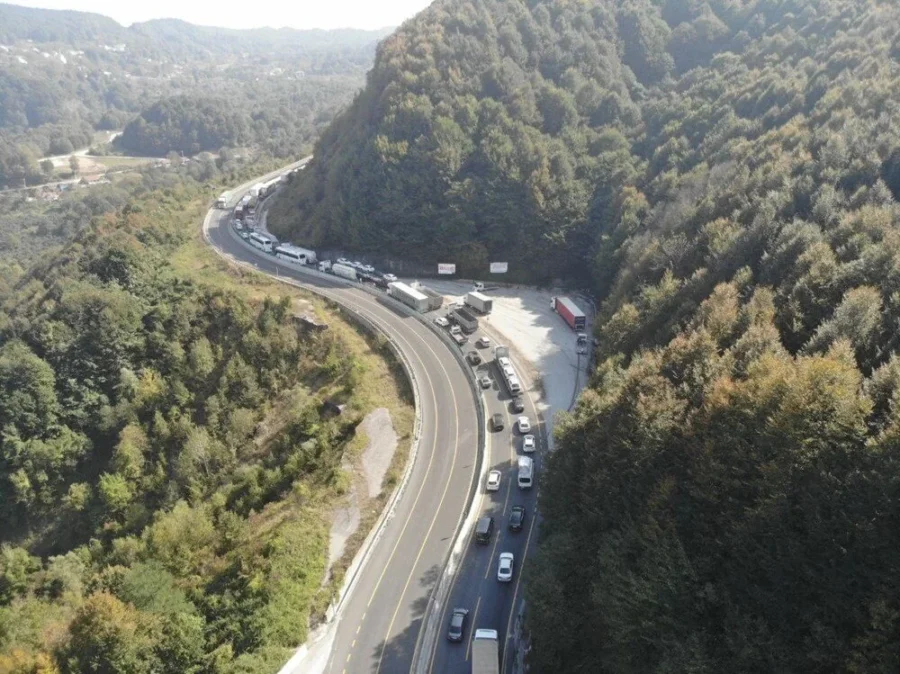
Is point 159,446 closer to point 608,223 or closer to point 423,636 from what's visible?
point 423,636

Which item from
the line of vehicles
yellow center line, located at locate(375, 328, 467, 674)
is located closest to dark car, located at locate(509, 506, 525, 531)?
the line of vehicles

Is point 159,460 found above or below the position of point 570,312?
below

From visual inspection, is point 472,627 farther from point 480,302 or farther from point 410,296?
point 410,296

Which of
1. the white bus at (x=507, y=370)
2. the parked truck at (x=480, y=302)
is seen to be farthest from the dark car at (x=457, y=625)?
the parked truck at (x=480, y=302)

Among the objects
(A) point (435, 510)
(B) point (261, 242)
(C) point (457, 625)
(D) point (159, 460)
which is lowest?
(D) point (159, 460)

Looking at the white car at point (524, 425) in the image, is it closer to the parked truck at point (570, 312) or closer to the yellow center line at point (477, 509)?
the yellow center line at point (477, 509)

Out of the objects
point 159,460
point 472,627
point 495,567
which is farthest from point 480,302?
point 472,627

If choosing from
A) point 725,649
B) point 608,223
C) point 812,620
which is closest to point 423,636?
point 725,649
